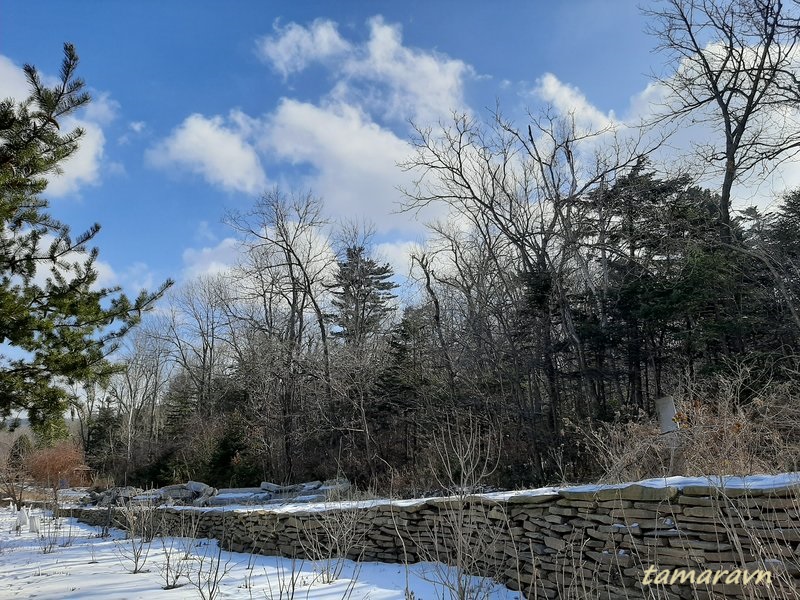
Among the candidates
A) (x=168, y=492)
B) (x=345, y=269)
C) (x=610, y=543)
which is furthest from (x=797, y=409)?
(x=345, y=269)

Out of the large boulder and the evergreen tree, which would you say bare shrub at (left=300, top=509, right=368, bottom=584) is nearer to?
the evergreen tree

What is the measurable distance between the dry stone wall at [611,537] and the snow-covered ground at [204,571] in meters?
0.32

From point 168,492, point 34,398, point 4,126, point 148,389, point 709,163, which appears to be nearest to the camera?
point 4,126

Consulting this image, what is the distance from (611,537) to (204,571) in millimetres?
4180

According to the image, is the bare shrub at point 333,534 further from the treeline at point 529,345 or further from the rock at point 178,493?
the rock at point 178,493

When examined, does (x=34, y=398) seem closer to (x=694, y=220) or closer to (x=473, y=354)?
(x=473, y=354)

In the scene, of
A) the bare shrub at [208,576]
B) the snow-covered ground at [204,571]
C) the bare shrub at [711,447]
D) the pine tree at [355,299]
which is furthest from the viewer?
the pine tree at [355,299]

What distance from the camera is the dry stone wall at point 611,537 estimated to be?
3.24m

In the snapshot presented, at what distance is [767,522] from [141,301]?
5.61 m

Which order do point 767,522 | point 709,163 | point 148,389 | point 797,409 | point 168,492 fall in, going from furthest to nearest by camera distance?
point 148,389 < point 168,492 < point 709,163 < point 797,409 < point 767,522

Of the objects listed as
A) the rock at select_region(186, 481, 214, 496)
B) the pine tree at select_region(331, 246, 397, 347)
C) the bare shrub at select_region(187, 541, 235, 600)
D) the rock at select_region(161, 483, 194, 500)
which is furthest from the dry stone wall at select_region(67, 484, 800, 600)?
the pine tree at select_region(331, 246, 397, 347)

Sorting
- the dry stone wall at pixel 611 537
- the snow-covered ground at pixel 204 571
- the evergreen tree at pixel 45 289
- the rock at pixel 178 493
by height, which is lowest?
the rock at pixel 178 493

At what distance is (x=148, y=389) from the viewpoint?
33562 millimetres

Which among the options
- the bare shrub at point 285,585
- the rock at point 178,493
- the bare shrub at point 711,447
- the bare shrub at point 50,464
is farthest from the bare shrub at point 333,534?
the bare shrub at point 50,464
